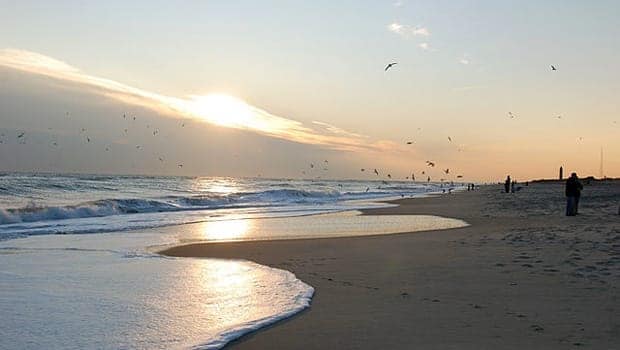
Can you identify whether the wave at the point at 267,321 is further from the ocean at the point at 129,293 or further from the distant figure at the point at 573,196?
the distant figure at the point at 573,196

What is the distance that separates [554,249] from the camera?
445 inches

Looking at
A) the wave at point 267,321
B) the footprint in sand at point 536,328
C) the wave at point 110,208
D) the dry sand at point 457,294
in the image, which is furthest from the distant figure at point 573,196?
the wave at point 110,208

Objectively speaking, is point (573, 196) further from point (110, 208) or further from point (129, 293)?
point (110, 208)

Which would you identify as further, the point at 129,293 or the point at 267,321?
the point at 129,293

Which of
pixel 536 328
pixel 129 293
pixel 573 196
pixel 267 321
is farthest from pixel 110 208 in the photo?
pixel 536 328

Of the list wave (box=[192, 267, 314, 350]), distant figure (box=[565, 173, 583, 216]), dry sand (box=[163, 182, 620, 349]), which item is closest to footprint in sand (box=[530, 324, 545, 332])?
dry sand (box=[163, 182, 620, 349])

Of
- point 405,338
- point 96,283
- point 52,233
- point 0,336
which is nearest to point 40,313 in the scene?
point 0,336

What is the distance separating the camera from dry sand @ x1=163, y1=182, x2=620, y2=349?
18.9 ft

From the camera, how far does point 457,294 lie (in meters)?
7.79

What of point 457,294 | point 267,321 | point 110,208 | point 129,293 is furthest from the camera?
point 110,208

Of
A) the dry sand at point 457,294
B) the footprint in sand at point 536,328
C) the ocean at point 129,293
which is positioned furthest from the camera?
the ocean at point 129,293

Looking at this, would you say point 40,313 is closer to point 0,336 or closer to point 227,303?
point 0,336

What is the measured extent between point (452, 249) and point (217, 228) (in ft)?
34.6

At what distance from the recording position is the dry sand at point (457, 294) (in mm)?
5766
